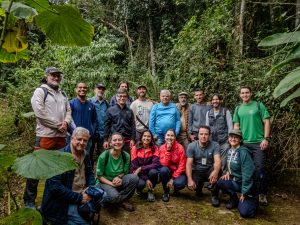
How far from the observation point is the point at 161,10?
11.3 m

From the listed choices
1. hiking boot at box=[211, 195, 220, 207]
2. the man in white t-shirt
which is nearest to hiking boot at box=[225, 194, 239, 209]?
hiking boot at box=[211, 195, 220, 207]

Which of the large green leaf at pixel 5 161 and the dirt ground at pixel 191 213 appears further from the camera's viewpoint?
the dirt ground at pixel 191 213

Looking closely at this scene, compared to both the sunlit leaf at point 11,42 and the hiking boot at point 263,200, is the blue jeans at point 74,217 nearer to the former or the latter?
the hiking boot at point 263,200

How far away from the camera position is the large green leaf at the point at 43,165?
0.63 meters

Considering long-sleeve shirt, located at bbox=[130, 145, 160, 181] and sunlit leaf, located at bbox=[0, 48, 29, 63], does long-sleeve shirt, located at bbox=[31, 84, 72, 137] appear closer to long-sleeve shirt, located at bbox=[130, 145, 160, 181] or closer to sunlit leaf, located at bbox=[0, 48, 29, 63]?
long-sleeve shirt, located at bbox=[130, 145, 160, 181]

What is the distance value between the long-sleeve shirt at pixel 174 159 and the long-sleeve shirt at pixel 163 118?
417 mm

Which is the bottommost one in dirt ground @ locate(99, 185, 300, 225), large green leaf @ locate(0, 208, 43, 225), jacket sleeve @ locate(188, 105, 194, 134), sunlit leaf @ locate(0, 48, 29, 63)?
dirt ground @ locate(99, 185, 300, 225)

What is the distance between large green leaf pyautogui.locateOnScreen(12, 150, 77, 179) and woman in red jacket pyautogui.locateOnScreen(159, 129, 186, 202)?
4.01 m

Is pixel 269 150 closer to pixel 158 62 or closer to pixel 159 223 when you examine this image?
pixel 159 223

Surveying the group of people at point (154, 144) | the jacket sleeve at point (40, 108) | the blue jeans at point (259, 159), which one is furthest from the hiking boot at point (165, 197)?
the jacket sleeve at point (40, 108)

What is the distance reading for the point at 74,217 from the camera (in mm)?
3375

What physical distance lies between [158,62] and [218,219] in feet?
→ 24.5

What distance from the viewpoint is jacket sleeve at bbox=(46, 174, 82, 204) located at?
311cm

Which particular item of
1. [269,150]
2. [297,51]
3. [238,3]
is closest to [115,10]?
[238,3]
